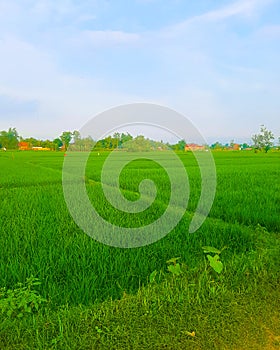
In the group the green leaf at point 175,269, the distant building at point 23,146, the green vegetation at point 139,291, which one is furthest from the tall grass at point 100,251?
the distant building at point 23,146

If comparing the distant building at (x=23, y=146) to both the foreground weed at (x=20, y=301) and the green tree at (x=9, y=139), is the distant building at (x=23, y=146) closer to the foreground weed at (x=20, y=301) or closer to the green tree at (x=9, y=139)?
the green tree at (x=9, y=139)

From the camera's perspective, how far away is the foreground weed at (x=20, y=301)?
5.68 ft

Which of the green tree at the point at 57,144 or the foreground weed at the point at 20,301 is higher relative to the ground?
the green tree at the point at 57,144

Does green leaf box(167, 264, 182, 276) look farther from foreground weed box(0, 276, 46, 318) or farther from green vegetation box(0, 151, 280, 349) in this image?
foreground weed box(0, 276, 46, 318)

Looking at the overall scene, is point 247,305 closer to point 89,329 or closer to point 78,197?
point 89,329

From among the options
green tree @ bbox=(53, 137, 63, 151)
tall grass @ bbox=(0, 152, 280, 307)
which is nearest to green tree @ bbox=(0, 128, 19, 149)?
green tree @ bbox=(53, 137, 63, 151)

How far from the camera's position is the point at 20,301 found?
70.0 inches

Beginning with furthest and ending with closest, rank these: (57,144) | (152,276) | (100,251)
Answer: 1. (57,144)
2. (100,251)
3. (152,276)

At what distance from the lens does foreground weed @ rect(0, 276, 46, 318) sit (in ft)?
5.68

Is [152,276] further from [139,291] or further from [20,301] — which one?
[20,301]

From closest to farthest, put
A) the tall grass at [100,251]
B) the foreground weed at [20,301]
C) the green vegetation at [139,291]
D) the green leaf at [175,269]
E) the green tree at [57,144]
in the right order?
the green vegetation at [139,291]
the foreground weed at [20,301]
the tall grass at [100,251]
the green leaf at [175,269]
the green tree at [57,144]

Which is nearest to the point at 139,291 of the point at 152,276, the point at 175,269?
the point at 152,276

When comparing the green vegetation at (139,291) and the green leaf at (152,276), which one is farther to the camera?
the green leaf at (152,276)

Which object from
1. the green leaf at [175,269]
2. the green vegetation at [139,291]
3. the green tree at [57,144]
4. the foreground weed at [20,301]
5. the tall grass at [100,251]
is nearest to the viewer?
the green vegetation at [139,291]
